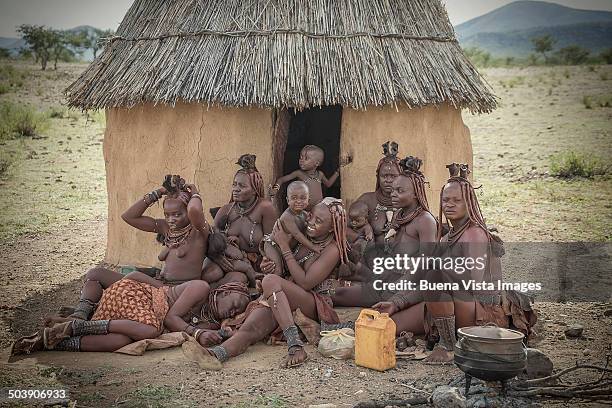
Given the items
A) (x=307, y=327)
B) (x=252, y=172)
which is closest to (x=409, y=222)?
(x=307, y=327)

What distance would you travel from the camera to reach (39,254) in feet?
28.6

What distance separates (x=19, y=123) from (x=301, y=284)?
1182 centimetres

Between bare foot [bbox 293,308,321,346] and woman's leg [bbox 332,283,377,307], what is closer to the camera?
bare foot [bbox 293,308,321,346]

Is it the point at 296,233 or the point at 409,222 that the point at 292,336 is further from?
the point at 409,222

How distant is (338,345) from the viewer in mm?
5074

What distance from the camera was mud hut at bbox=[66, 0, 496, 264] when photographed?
6707 mm

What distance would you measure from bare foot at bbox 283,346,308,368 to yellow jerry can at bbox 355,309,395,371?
0.34m

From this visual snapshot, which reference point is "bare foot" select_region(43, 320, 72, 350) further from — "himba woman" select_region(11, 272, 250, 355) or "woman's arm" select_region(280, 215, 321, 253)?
"woman's arm" select_region(280, 215, 321, 253)

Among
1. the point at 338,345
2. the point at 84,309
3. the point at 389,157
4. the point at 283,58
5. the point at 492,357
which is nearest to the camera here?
the point at 492,357

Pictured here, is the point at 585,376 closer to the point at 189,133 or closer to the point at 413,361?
the point at 413,361

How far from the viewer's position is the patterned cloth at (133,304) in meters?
5.32

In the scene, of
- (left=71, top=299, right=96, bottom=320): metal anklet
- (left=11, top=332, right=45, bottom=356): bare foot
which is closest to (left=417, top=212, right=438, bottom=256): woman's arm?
(left=71, top=299, right=96, bottom=320): metal anklet

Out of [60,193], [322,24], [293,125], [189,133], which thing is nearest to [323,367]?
[189,133]

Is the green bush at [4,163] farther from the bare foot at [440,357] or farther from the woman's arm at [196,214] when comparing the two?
the bare foot at [440,357]
